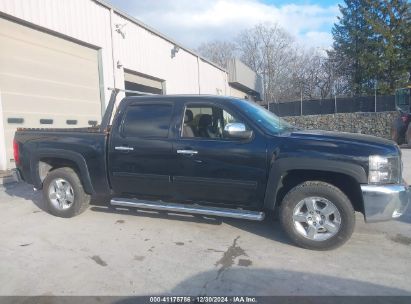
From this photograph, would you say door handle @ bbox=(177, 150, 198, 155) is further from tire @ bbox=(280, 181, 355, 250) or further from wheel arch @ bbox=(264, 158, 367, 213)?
tire @ bbox=(280, 181, 355, 250)

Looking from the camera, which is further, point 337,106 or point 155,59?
point 337,106

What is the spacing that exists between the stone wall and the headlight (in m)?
20.7

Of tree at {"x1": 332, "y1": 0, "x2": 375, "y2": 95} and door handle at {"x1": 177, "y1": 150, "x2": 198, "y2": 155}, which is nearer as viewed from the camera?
door handle at {"x1": 177, "y1": 150, "x2": 198, "y2": 155}

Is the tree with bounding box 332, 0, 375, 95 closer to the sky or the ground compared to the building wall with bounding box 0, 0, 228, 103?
closer to the sky

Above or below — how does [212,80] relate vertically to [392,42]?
below

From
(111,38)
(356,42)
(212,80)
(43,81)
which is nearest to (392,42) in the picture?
(356,42)

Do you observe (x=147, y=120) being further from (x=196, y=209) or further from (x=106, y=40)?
(x=106, y=40)

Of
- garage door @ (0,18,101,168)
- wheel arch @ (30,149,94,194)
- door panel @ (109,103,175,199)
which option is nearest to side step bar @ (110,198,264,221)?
door panel @ (109,103,175,199)

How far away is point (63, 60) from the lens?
12.4 m

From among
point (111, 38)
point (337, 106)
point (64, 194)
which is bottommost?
point (64, 194)

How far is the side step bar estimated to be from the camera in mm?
4816

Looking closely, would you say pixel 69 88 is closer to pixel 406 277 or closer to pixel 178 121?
pixel 178 121

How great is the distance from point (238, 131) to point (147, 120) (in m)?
1.47

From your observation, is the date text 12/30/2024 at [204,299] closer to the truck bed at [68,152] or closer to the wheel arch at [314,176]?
the wheel arch at [314,176]
